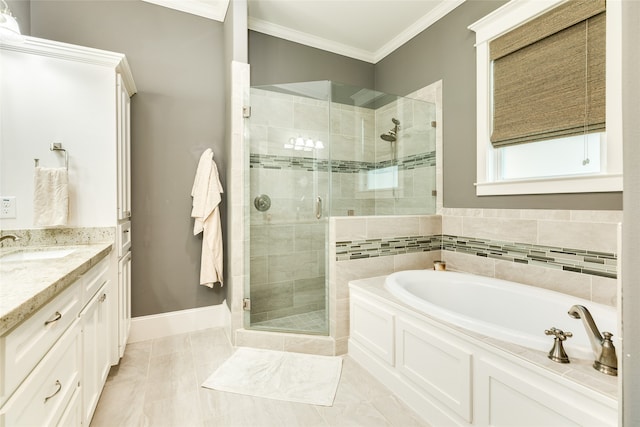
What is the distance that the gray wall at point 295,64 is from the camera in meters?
2.93

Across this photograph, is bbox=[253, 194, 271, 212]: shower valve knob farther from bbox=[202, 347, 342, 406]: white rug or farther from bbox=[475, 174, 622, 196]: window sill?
bbox=[475, 174, 622, 196]: window sill

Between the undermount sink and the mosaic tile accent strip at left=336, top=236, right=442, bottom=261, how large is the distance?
1.66 metres

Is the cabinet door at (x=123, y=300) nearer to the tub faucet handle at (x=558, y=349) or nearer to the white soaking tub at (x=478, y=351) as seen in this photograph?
the white soaking tub at (x=478, y=351)

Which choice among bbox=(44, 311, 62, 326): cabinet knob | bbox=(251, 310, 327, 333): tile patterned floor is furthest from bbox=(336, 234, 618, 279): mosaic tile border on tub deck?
bbox=(44, 311, 62, 326): cabinet knob

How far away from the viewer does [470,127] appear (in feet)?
7.92

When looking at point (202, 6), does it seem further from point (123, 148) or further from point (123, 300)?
point (123, 300)

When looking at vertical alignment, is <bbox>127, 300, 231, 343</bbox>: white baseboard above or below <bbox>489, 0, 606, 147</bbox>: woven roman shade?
below

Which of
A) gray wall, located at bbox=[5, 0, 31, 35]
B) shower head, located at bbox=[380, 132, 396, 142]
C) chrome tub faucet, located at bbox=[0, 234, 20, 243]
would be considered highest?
gray wall, located at bbox=[5, 0, 31, 35]

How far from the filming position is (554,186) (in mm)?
1872

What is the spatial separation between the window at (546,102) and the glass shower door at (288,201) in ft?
4.23

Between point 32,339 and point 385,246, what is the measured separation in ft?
6.79

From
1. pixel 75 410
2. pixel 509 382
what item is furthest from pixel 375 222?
pixel 75 410

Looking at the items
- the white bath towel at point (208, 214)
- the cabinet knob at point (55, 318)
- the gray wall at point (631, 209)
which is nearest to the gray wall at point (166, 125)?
the white bath towel at point (208, 214)

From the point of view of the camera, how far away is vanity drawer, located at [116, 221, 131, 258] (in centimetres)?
193
